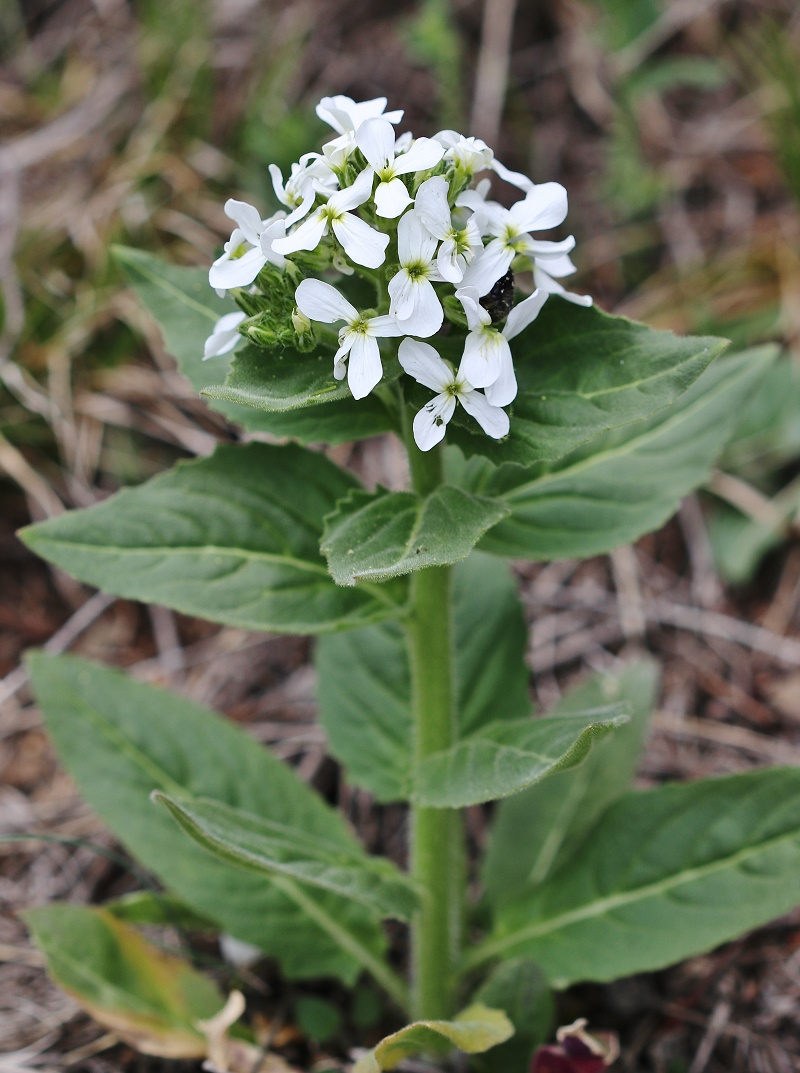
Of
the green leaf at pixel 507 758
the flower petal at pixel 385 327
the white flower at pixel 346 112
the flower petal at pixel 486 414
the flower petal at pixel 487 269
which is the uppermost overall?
the white flower at pixel 346 112

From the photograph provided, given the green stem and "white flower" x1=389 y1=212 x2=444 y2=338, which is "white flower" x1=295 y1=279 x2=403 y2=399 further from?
the green stem

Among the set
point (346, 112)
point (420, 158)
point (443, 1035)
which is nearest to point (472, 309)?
point (420, 158)

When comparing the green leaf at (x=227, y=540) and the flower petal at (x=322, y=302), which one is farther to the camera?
the green leaf at (x=227, y=540)

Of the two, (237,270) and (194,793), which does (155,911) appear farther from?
(237,270)

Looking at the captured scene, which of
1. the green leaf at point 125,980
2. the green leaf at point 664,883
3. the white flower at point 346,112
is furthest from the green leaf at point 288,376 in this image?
the green leaf at point 125,980

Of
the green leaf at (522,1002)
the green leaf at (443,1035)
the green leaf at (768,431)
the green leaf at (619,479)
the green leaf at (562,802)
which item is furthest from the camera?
the green leaf at (768,431)

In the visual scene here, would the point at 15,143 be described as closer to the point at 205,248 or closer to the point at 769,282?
the point at 205,248

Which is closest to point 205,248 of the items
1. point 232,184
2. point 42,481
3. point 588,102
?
point 232,184

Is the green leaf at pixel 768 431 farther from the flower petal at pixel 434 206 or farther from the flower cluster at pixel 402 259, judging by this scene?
the flower petal at pixel 434 206
